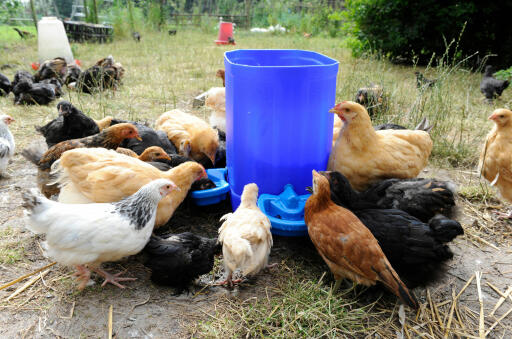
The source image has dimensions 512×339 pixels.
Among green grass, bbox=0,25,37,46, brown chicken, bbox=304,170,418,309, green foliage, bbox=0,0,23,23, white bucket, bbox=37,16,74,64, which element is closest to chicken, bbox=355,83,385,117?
brown chicken, bbox=304,170,418,309

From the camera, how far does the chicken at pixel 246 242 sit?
6.76 ft

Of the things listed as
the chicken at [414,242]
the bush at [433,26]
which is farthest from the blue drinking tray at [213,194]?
the bush at [433,26]

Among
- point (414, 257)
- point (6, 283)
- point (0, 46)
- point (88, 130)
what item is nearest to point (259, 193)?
point (414, 257)

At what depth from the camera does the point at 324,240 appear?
2219mm

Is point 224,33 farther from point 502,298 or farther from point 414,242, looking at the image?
point 502,298

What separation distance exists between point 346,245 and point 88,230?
156 centimetres

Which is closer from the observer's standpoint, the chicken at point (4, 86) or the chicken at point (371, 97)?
the chicken at point (371, 97)

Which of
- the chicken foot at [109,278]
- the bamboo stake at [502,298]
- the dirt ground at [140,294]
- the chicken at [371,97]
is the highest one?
the chicken at [371,97]

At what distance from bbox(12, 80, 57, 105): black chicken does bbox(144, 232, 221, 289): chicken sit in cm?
449

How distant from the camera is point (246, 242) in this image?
2082 mm

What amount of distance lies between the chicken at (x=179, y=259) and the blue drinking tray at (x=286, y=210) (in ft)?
1.58

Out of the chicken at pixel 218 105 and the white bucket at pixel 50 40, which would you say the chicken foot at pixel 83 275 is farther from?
the white bucket at pixel 50 40

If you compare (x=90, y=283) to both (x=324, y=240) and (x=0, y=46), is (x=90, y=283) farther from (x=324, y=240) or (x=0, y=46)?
(x=0, y=46)

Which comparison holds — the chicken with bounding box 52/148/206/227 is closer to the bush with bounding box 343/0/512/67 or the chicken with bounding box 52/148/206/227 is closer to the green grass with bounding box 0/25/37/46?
the bush with bounding box 343/0/512/67
